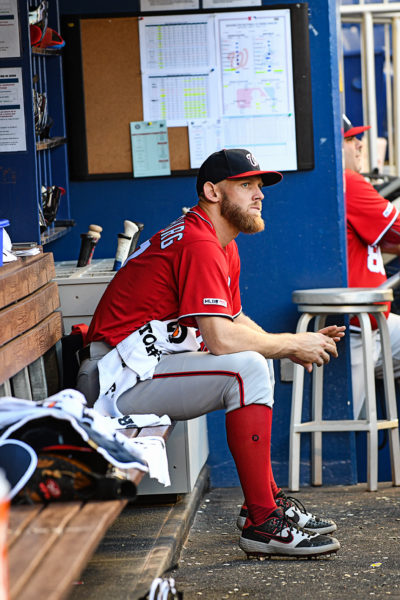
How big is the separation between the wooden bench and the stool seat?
1.36 metres

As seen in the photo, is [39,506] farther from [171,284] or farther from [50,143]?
[50,143]

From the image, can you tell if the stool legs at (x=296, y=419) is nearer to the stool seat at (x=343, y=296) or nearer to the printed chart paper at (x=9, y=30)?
the stool seat at (x=343, y=296)

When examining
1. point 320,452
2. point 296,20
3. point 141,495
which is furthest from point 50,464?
point 296,20

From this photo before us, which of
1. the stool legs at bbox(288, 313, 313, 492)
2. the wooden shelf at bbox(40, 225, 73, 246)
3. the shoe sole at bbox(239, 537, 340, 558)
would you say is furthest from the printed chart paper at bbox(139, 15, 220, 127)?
the shoe sole at bbox(239, 537, 340, 558)

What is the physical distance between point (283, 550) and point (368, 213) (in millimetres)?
2391

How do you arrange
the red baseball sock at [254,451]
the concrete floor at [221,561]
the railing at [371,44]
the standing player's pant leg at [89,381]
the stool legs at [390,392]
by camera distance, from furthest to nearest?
the railing at [371,44]
the stool legs at [390,392]
the standing player's pant leg at [89,381]
the red baseball sock at [254,451]
the concrete floor at [221,561]

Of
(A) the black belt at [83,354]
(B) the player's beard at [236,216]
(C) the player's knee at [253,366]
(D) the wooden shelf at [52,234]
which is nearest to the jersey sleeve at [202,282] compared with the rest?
(C) the player's knee at [253,366]

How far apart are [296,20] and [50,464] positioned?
3118 mm

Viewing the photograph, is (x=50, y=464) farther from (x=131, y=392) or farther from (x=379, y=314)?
(x=379, y=314)

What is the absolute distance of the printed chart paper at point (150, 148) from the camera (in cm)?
474

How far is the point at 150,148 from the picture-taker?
4754 millimetres

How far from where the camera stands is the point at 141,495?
3898 mm

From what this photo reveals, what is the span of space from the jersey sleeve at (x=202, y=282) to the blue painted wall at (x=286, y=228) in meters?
1.38

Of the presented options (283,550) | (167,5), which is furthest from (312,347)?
(167,5)
